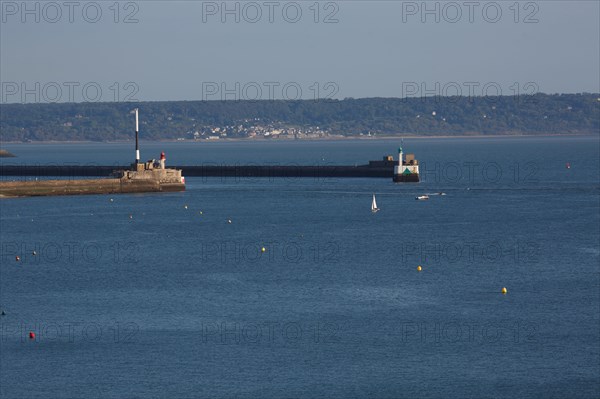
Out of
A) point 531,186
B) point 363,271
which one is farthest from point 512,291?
point 531,186

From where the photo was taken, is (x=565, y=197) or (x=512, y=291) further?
(x=565, y=197)

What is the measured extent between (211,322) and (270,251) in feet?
111

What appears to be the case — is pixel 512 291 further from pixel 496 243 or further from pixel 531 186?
pixel 531 186

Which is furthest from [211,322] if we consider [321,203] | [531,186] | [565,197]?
[531,186]

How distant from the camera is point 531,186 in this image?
187000 millimetres

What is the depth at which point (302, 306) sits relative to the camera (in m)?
72.6

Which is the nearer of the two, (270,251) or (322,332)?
(322,332)

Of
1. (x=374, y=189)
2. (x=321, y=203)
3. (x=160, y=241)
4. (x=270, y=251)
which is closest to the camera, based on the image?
(x=270, y=251)

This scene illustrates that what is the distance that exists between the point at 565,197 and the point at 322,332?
10334cm

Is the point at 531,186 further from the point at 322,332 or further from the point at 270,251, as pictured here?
the point at 322,332

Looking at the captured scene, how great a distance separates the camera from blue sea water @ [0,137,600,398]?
55.5 metres

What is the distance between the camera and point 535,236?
368 feet

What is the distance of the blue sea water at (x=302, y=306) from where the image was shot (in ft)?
182

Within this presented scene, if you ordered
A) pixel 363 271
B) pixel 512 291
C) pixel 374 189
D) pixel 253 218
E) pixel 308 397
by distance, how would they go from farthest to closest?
pixel 374 189
pixel 253 218
pixel 363 271
pixel 512 291
pixel 308 397
